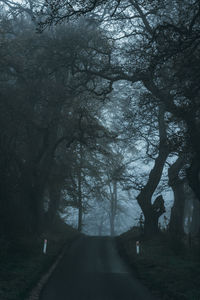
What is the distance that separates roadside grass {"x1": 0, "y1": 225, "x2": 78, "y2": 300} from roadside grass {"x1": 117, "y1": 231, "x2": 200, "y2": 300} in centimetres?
349

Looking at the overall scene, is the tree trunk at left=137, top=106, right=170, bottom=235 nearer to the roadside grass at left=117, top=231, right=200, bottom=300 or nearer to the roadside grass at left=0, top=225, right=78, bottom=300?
the roadside grass at left=117, top=231, right=200, bottom=300

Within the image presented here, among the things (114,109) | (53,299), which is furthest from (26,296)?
(114,109)

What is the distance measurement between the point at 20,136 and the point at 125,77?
779 centimetres

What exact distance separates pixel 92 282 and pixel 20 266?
3.22m

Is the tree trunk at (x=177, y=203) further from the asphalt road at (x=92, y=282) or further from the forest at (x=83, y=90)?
the asphalt road at (x=92, y=282)

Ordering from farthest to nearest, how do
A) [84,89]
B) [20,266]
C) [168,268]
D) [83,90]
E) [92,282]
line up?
[84,89] → [83,90] → [168,268] → [20,266] → [92,282]

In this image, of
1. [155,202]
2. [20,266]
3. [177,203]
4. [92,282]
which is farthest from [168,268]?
[177,203]

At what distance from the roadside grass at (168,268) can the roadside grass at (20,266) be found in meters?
3.49

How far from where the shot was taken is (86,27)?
61.9ft

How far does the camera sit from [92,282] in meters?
10.8

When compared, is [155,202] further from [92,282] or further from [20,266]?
[92,282]

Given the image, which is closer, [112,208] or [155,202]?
[155,202]

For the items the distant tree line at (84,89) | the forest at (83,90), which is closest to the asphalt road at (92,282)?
the forest at (83,90)

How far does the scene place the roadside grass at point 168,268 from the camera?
30.9 ft
